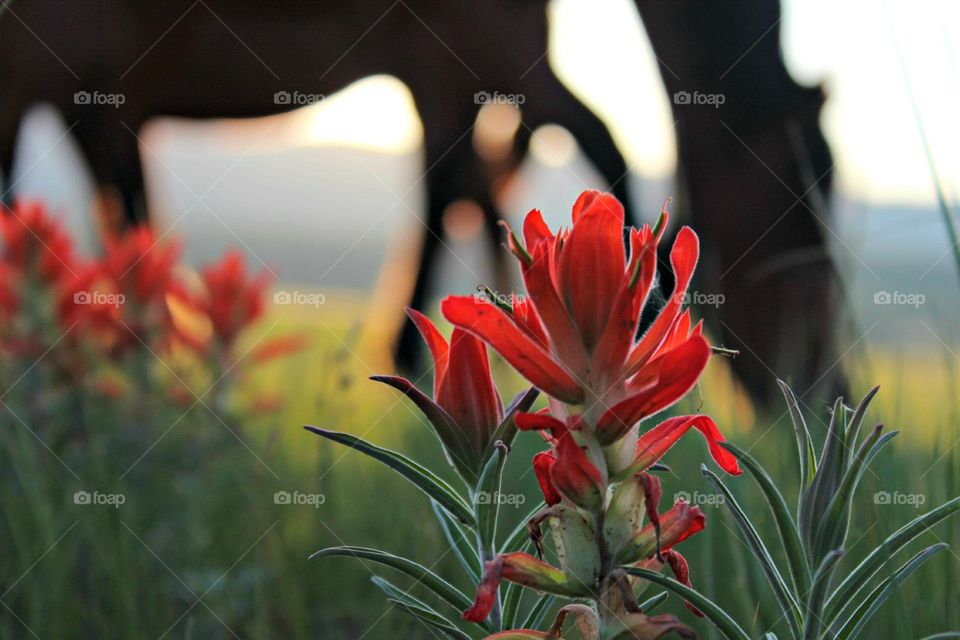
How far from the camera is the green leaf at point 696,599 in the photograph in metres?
0.36

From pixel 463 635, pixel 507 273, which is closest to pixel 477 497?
pixel 463 635

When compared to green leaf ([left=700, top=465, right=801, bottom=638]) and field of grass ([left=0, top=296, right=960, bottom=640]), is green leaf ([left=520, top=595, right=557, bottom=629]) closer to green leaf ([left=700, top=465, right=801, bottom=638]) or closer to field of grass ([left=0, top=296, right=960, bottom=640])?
green leaf ([left=700, top=465, right=801, bottom=638])

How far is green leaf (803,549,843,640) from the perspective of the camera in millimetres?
401

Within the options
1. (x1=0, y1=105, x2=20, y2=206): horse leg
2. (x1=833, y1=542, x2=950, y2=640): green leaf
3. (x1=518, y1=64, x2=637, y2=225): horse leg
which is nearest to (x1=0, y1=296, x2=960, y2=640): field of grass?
(x1=833, y1=542, x2=950, y2=640): green leaf

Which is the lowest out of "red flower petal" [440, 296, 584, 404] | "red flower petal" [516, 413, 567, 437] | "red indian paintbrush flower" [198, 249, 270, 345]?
"red flower petal" [516, 413, 567, 437]

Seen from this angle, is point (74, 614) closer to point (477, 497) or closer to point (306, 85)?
point (477, 497)

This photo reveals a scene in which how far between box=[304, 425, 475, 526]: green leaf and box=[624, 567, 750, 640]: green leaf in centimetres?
9

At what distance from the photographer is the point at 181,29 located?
7.09ft

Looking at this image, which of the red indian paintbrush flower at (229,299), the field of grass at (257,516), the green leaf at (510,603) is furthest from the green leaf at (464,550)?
the red indian paintbrush flower at (229,299)

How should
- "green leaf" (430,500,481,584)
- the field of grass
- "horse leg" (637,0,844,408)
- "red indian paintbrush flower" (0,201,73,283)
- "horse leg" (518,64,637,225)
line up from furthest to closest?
"horse leg" (518,64,637,225) < "horse leg" (637,0,844,408) < "red indian paintbrush flower" (0,201,73,283) < the field of grass < "green leaf" (430,500,481,584)

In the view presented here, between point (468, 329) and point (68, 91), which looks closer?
point (468, 329)

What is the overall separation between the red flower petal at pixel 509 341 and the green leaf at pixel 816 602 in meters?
0.14

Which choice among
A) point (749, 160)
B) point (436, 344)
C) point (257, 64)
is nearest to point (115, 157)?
point (257, 64)

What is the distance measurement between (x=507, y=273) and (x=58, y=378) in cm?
136
